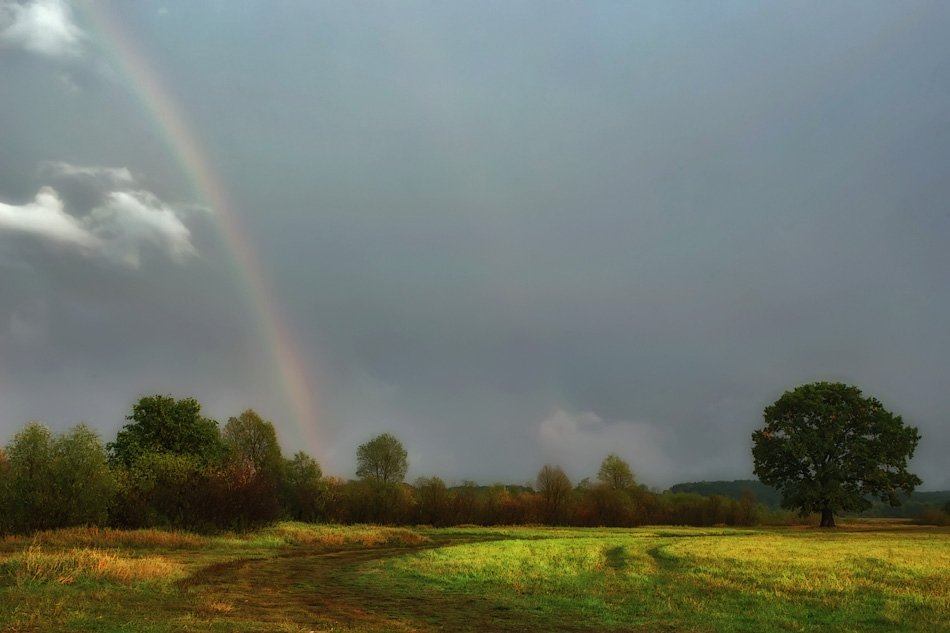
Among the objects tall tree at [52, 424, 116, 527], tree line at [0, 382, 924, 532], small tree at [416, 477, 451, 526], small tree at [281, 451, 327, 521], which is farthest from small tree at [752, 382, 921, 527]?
tall tree at [52, 424, 116, 527]

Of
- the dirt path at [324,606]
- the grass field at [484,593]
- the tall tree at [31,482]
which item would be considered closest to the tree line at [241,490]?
the tall tree at [31,482]

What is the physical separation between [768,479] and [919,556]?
150 feet

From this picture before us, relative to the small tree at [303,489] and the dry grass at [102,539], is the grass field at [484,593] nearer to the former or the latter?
the dry grass at [102,539]

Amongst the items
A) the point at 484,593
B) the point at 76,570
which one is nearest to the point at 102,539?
the point at 76,570

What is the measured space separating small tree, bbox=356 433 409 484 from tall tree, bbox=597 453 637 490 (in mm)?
36642

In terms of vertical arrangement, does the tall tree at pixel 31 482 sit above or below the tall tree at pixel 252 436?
below

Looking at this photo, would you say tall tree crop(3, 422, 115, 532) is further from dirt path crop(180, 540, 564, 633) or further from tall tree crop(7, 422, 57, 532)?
dirt path crop(180, 540, 564, 633)

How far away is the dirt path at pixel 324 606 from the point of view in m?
16.8

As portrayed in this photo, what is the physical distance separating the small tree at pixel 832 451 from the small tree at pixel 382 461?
195ft

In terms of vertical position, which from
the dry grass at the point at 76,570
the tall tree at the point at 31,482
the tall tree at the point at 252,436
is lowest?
the dry grass at the point at 76,570

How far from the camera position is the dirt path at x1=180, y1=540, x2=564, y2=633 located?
55.1 feet

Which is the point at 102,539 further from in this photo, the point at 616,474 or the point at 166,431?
the point at 616,474

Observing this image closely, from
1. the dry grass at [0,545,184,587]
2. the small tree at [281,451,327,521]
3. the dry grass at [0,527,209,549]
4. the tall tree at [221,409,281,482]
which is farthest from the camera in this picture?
the tall tree at [221,409,281,482]

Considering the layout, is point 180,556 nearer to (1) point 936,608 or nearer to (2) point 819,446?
(1) point 936,608
